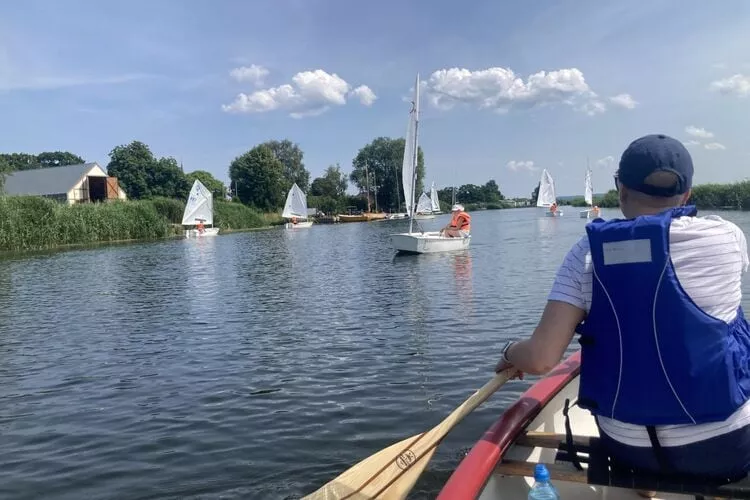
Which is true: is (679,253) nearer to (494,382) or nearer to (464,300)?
(494,382)

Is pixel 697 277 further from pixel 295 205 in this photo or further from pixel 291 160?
pixel 291 160

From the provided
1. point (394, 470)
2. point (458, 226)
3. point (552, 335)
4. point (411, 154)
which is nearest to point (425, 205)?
point (411, 154)

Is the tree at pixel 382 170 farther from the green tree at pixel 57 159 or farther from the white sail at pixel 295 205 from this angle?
the green tree at pixel 57 159

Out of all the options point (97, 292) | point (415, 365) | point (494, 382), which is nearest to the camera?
point (494, 382)

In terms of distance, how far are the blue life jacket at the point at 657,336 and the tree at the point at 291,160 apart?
10619cm

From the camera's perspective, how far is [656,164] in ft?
7.91

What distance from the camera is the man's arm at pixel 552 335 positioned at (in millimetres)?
2498

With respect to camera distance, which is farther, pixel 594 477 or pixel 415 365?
pixel 415 365

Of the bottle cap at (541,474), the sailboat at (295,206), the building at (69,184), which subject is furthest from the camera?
the sailboat at (295,206)

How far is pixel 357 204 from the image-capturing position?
106812 mm

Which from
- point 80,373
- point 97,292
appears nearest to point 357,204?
point 97,292

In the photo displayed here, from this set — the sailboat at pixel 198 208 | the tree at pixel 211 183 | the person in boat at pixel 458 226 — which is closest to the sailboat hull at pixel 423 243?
the person in boat at pixel 458 226

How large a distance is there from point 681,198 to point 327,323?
10.1m

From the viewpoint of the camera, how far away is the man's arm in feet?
8.20
